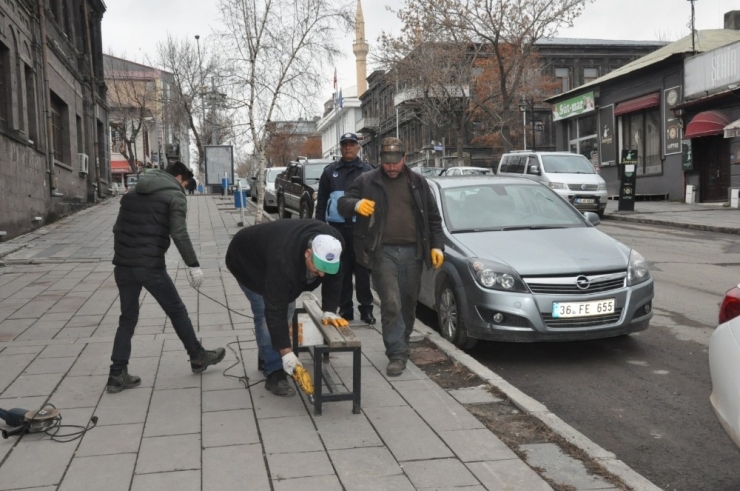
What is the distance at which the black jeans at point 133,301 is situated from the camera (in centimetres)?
524

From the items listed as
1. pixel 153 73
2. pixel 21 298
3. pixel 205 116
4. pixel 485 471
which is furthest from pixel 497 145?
pixel 485 471

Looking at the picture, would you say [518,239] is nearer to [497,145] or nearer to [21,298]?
[21,298]

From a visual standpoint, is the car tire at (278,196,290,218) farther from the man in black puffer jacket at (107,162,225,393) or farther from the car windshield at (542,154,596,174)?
the man in black puffer jacket at (107,162,225,393)

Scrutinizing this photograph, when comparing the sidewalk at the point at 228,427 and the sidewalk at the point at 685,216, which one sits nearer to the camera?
the sidewalk at the point at 228,427

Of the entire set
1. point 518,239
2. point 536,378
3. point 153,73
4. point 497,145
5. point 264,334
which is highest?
point 153,73

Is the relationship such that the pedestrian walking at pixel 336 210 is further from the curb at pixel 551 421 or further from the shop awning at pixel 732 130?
the shop awning at pixel 732 130

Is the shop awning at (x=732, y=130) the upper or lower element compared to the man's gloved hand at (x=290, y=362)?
upper

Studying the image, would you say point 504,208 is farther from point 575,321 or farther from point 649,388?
point 649,388

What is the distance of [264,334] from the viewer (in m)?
5.30

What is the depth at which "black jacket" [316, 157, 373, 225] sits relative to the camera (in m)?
7.34

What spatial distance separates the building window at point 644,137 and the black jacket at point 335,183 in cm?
2347

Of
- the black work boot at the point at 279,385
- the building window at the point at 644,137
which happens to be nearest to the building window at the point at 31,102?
the black work boot at the point at 279,385

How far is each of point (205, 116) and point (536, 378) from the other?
33469 millimetres

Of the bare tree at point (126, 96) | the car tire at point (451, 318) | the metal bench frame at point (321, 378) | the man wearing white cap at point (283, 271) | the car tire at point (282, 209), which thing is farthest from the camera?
the bare tree at point (126, 96)
